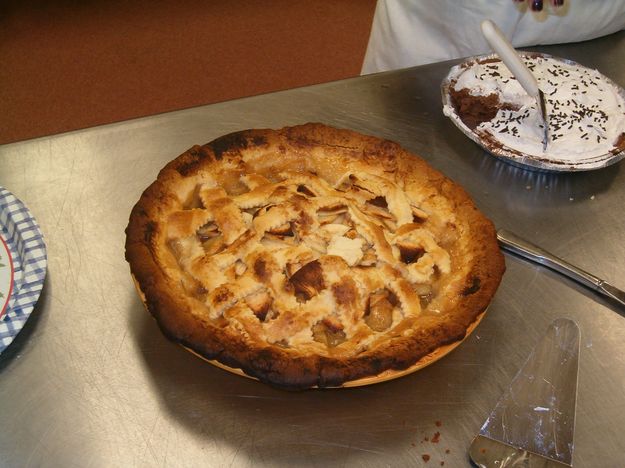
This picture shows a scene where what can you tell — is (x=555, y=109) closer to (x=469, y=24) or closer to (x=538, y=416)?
(x=469, y=24)

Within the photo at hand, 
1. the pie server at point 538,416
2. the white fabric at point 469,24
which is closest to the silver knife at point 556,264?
the pie server at point 538,416

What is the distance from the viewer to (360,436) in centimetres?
97

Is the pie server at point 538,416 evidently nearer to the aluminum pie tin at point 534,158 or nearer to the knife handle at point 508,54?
the aluminum pie tin at point 534,158

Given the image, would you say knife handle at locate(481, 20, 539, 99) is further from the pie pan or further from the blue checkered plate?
the blue checkered plate

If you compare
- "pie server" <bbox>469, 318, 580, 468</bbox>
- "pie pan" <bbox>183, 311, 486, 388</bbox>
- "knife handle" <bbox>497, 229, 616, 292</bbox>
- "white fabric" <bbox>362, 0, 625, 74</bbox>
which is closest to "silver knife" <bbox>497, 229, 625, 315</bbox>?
"knife handle" <bbox>497, 229, 616, 292</bbox>

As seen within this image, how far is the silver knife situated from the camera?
1192mm

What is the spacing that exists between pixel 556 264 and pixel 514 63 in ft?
1.38

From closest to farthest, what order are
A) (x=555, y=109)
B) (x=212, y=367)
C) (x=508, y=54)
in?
(x=212, y=367) < (x=508, y=54) < (x=555, y=109)

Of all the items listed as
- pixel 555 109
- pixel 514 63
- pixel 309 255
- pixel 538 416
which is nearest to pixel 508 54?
pixel 514 63

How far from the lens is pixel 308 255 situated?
108 centimetres

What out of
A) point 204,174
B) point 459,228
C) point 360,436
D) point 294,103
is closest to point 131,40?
point 294,103

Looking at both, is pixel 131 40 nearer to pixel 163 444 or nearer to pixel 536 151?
pixel 536 151

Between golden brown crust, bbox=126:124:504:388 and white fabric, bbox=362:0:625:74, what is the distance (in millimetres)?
610

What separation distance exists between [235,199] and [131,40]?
2.27 meters
